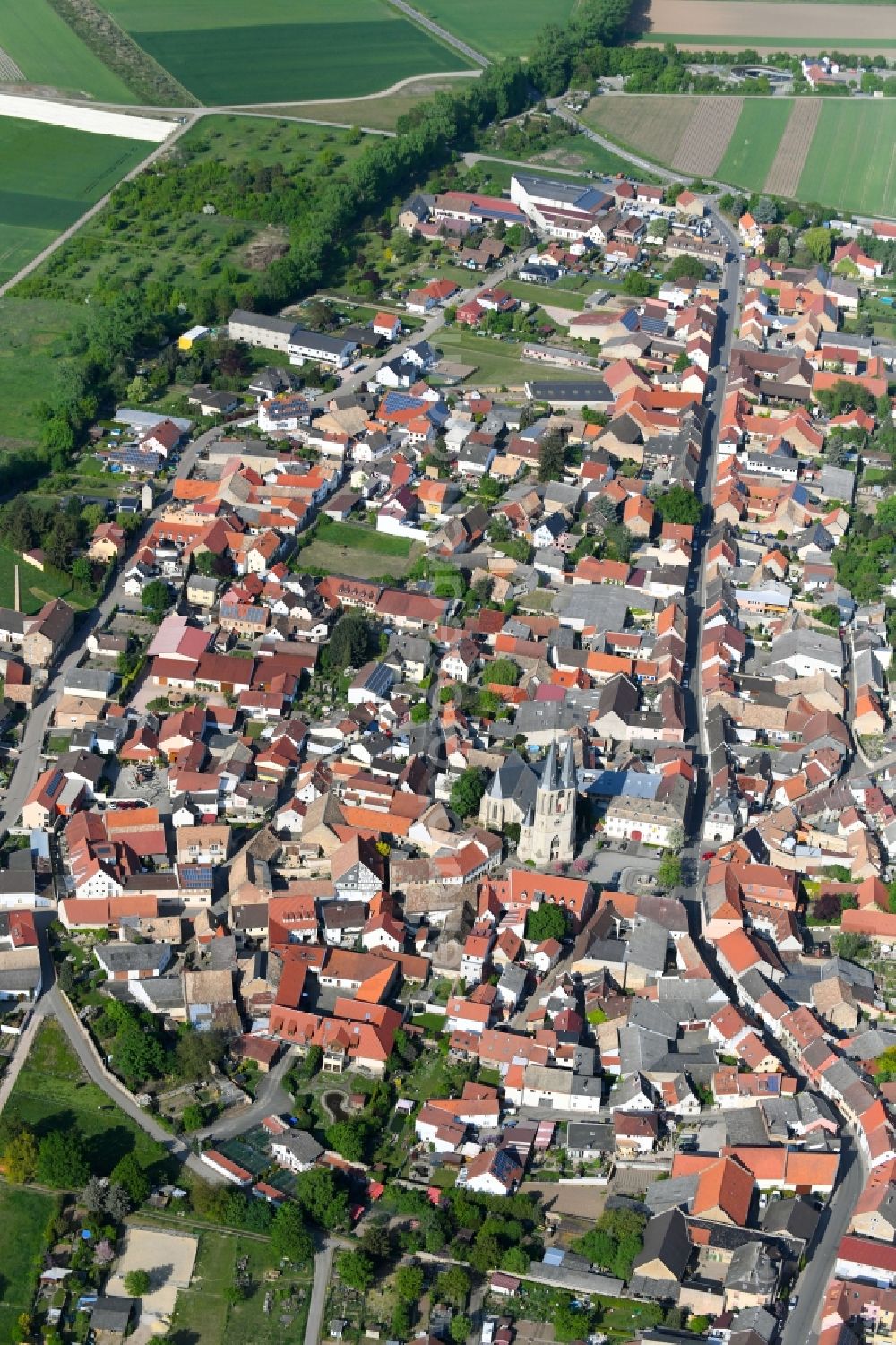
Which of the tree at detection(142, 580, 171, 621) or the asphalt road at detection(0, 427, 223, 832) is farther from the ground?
the tree at detection(142, 580, 171, 621)

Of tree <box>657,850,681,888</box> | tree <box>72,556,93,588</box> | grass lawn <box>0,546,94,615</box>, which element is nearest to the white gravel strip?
grass lawn <box>0,546,94,615</box>

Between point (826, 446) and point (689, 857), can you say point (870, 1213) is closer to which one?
point (689, 857)

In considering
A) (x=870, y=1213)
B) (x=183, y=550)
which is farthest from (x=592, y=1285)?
(x=183, y=550)

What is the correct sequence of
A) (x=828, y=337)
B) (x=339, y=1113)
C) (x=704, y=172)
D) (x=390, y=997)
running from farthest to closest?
1. (x=704, y=172)
2. (x=828, y=337)
3. (x=390, y=997)
4. (x=339, y=1113)

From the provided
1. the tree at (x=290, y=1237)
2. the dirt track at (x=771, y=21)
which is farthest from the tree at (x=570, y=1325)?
the dirt track at (x=771, y=21)

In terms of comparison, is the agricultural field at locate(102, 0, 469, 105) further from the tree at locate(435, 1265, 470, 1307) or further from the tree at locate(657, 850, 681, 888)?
the tree at locate(435, 1265, 470, 1307)
